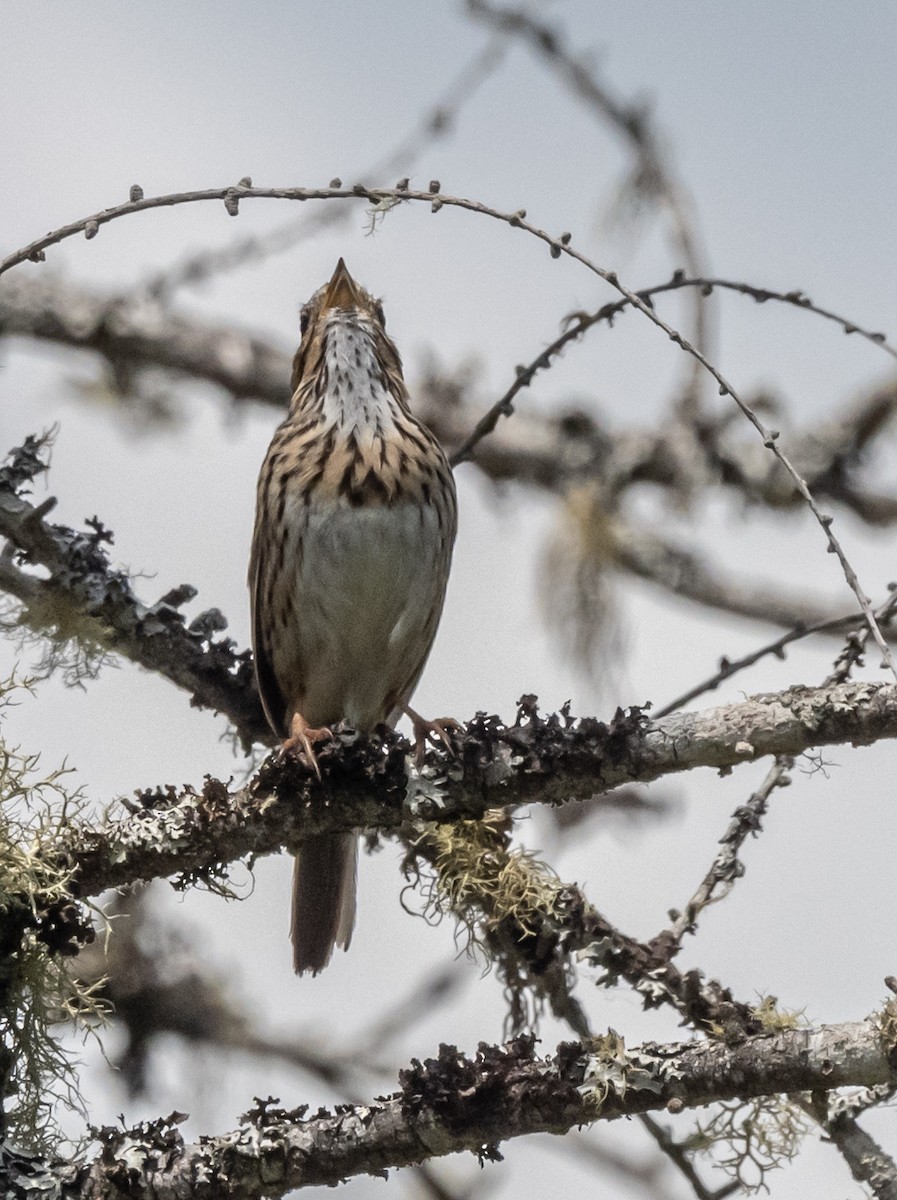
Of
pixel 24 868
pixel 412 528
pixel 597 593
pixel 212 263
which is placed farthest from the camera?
pixel 597 593

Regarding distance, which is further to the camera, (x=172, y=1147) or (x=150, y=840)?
(x=150, y=840)

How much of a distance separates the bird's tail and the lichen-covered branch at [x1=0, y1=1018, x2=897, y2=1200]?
1.68 meters

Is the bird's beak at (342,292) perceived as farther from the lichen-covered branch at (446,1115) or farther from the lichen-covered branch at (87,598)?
the lichen-covered branch at (446,1115)

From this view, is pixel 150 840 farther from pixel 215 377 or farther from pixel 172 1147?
pixel 215 377

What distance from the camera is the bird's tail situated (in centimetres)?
450

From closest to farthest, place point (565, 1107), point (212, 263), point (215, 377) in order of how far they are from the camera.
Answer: point (565, 1107) < point (212, 263) < point (215, 377)

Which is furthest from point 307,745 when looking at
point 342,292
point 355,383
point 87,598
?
point 342,292

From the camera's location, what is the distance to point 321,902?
14.8 feet

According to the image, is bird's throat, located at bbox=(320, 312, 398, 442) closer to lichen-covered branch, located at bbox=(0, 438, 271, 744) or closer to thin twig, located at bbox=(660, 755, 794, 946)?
lichen-covered branch, located at bbox=(0, 438, 271, 744)

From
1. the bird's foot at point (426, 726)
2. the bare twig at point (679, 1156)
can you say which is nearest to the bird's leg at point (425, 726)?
the bird's foot at point (426, 726)

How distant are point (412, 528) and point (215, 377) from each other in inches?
101

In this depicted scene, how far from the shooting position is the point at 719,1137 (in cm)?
312

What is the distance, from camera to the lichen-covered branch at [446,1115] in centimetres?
271

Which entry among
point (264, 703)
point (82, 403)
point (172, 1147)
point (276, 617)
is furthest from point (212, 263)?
point (172, 1147)
